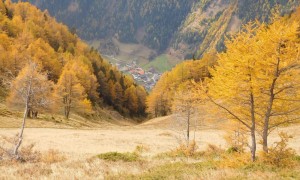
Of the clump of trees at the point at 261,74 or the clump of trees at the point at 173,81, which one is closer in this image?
the clump of trees at the point at 261,74

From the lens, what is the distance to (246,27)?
16.4m

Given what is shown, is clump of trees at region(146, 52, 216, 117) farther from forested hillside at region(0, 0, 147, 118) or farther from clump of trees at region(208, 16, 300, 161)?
clump of trees at region(208, 16, 300, 161)

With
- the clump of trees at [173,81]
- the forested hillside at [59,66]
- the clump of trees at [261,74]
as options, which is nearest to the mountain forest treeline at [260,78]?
the clump of trees at [261,74]

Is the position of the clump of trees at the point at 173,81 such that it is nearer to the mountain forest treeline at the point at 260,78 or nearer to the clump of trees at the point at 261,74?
the mountain forest treeline at the point at 260,78

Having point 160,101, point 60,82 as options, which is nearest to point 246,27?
point 60,82

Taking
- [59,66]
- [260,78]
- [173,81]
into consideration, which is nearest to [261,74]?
[260,78]

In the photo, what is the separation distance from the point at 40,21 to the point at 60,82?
7602 centimetres

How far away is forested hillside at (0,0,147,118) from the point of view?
77875 millimetres

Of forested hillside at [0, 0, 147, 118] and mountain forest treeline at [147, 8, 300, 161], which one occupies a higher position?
forested hillside at [0, 0, 147, 118]

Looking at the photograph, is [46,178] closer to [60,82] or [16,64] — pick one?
[60,82]

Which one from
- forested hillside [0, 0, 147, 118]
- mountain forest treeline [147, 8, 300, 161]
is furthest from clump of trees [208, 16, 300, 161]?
forested hillside [0, 0, 147, 118]

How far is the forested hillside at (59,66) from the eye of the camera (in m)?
77.9

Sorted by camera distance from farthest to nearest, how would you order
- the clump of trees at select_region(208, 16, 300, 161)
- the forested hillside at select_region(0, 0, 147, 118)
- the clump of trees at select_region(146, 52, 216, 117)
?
the clump of trees at select_region(146, 52, 216, 117), the forested hillside at select_region(0, 0, 147, 118), the clump of trees at select_region(208, 16, 300, 161)

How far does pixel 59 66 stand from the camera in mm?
103375
